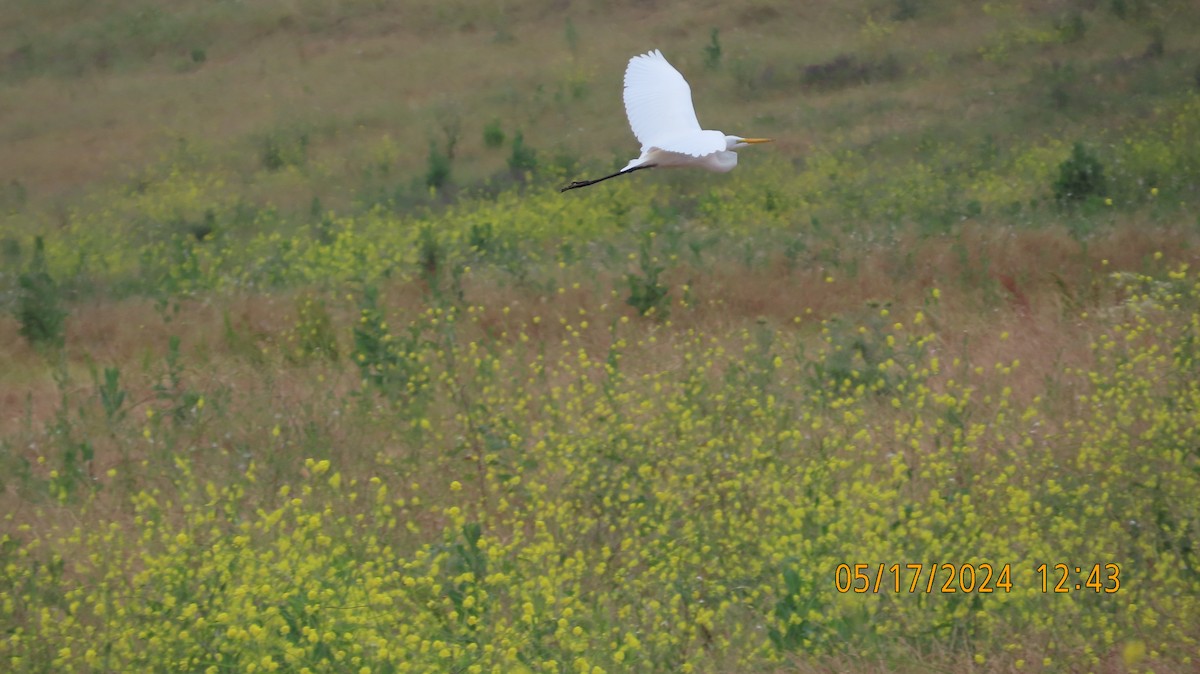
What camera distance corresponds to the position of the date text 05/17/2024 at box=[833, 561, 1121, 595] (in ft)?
14.1

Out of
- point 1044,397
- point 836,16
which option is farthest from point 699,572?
point 836,16

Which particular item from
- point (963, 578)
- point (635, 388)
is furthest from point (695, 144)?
point (963, 578)

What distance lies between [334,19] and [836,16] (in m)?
8.96

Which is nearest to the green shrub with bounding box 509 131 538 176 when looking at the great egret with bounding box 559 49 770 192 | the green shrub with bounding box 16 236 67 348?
the green shrub with bounding box 16 236 67 348

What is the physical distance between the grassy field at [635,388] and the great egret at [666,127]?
105 centimetres

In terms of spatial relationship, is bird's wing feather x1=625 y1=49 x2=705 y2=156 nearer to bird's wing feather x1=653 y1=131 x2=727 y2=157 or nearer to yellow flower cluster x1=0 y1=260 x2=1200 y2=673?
bird's wing feather x1=653 y1=131 x2=727 y2=157

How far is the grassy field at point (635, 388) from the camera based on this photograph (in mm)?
4297

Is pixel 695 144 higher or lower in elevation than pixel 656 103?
lower

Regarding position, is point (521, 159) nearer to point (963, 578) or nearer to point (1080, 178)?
point (1080, 178)

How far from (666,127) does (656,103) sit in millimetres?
257

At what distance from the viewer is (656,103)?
664cm

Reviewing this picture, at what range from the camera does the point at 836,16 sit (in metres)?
20.3

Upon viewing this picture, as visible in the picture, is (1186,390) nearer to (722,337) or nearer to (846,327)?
(846,327)

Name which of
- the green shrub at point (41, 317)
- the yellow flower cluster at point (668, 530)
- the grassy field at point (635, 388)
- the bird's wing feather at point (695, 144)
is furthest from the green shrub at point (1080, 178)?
the green shrub at point (41, 317)
